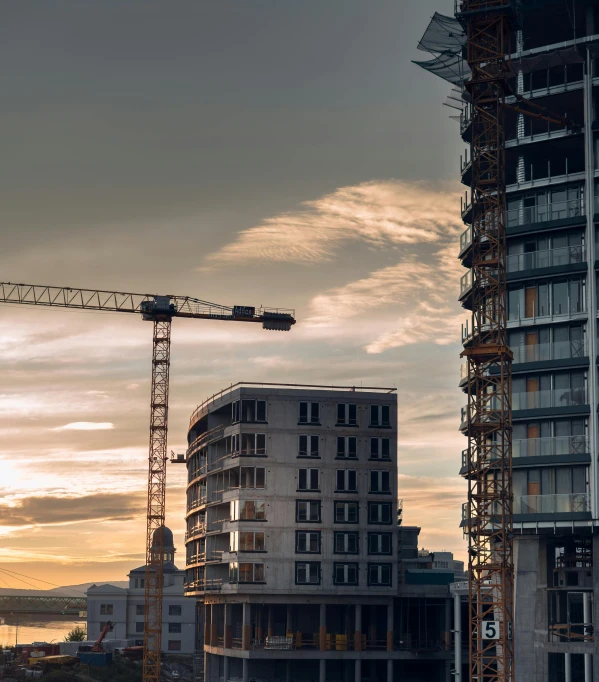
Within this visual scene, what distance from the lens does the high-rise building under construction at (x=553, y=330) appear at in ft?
269

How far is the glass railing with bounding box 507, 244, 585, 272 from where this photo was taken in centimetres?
8612

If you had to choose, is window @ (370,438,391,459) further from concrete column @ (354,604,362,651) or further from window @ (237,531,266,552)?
concrete column @ (354,604,362,651)

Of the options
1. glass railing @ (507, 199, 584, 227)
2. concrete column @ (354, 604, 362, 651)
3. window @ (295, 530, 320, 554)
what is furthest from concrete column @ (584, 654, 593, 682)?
window @ (295, 530, 320, 554)

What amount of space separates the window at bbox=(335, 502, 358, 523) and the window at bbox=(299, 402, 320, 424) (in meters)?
9.22

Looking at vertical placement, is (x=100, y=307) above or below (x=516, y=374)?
above

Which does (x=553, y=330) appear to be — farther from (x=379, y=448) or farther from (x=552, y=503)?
(x=379, y=448)

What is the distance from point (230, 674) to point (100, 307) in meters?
84.7

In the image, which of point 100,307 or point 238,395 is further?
point 100,307

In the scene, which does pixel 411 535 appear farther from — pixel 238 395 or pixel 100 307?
pixel 100 307

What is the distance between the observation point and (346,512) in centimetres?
11750

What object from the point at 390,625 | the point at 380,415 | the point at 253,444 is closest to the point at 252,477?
the point at 253,444

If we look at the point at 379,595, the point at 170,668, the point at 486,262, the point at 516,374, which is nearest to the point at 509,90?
the point at 486,262

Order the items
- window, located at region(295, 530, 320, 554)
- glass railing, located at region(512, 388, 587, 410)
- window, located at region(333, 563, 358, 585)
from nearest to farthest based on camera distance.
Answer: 1. glass railing, located at region(512, 388, 587, 410)
2. window, located at region(295, 530, 320, 554)
3. window, located at region(333, 563, 358, 585)

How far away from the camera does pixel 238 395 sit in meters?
120
